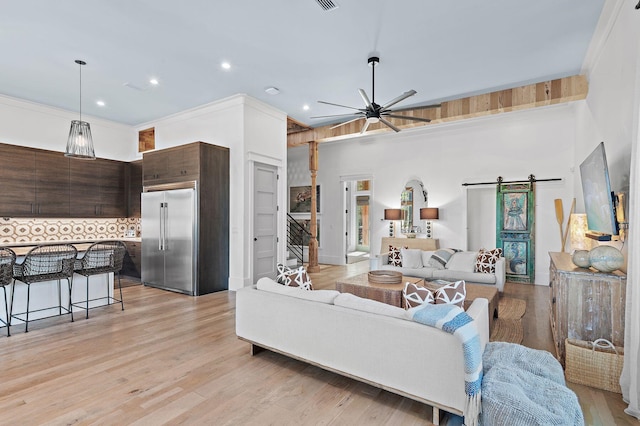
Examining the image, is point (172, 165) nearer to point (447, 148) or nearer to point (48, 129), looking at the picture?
point (48, 129)

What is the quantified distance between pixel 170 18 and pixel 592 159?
14.7 feet

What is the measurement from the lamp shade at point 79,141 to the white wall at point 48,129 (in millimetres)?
2049

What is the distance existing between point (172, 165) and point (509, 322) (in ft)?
18.8

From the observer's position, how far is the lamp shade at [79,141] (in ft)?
15.5

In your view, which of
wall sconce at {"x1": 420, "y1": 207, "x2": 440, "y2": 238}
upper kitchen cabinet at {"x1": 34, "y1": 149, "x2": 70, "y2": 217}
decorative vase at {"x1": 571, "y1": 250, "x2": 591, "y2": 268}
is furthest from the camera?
wall sconce at {"x1": 420, "y1": 207, "x2": 440, "y2": 238}

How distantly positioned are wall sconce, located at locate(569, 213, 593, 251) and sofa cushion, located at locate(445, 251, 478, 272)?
1.63m

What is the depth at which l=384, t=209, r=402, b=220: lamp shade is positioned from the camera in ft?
25.4

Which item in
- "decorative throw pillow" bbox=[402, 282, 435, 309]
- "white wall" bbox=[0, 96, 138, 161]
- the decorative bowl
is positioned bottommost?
the decorative bowl

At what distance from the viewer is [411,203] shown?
8195 millimetres

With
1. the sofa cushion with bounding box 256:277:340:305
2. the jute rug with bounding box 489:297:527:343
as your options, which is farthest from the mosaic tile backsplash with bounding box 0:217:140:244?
the jute rug with bounding box 489:297:527:343

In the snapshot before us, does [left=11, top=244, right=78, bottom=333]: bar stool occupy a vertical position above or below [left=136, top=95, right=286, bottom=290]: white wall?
below

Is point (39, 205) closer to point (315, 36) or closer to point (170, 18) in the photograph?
point (170, 18)

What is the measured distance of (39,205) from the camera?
5805 millimetres

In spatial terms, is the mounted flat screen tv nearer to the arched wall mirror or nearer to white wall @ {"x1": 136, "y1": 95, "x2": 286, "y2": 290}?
the arched wall mirror
